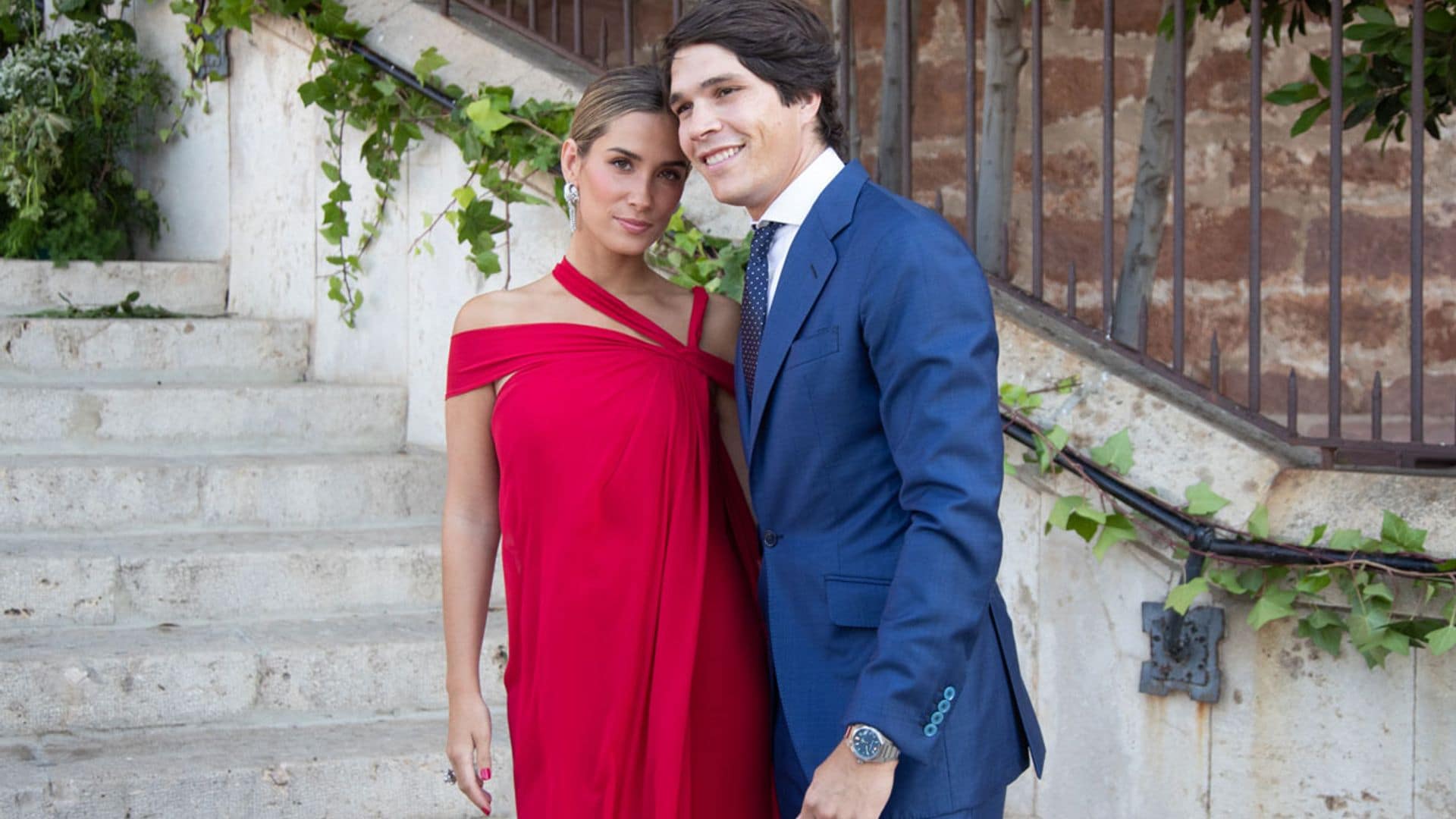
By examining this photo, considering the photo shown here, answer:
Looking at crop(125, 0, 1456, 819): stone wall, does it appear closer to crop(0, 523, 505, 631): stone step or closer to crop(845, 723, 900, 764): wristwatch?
crop(0, 523, 505, 631): stone step

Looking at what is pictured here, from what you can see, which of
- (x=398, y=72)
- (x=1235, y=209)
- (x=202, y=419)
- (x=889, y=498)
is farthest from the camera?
(x=1235, y=209)

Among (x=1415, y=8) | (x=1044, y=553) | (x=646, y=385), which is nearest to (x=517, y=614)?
(x=646, y=385)

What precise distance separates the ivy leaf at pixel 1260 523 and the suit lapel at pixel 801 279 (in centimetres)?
150

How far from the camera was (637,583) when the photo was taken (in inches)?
74.8

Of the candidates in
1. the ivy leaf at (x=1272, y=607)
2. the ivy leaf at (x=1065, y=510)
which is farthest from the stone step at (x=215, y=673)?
the ivy leaf at (x=1272, y=607)

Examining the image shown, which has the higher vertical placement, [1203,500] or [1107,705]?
[1203,500]

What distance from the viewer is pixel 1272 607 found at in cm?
276

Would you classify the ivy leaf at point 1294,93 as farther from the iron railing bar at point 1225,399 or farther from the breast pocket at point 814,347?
the breast pocket at point 814,347

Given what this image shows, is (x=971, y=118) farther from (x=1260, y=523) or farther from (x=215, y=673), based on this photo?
(x=215, y=673)

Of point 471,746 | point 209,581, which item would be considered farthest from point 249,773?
point 471,746

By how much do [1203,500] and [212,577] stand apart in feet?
7.61

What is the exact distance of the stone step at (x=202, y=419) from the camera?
4062mm

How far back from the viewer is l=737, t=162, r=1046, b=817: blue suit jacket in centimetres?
148

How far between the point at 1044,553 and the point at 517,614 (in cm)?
146
